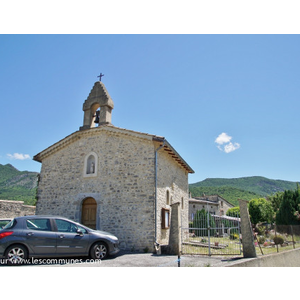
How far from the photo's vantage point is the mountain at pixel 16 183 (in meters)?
41.9

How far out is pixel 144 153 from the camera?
1267cm

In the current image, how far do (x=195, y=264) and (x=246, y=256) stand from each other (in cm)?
228

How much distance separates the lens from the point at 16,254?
766 centimetres

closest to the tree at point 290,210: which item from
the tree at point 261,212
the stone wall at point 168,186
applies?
the stone wall at point 168,186

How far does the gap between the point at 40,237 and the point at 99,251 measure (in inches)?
79.8

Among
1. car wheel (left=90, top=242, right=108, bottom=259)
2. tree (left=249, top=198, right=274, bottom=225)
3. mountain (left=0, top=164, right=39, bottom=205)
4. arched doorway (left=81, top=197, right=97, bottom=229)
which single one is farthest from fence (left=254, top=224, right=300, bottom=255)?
mountain (left=0, top=164, right=39, bottom=205)

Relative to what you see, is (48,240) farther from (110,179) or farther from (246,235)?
(246,235)

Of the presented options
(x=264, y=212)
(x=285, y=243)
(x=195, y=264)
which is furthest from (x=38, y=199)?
(x=264, y=212)

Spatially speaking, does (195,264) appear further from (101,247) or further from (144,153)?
(144,153)

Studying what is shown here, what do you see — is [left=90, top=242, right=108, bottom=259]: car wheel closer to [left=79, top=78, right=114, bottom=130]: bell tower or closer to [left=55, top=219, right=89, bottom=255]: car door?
[left=55, top=219, right=89, bottom=255]: car door

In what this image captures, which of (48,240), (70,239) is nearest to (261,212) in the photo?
(70,239)

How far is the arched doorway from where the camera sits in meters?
13.0

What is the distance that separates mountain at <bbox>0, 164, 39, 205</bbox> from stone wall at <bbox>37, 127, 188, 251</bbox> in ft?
96.1

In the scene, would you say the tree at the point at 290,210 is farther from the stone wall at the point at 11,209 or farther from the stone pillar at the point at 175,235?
the stone wall at the point at 11,209
